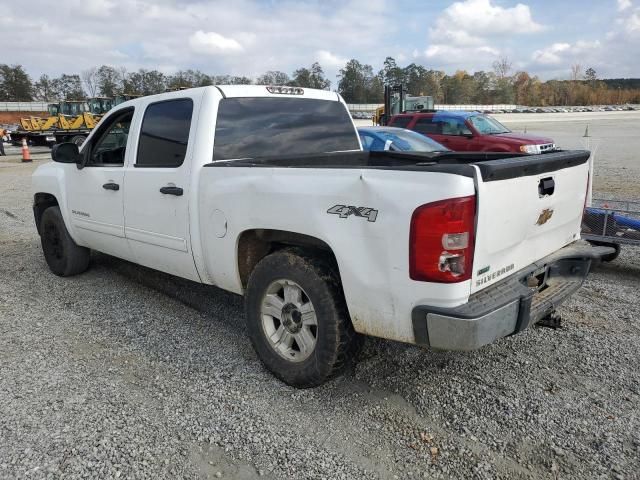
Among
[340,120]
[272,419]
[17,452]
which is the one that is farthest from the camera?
[340,120]

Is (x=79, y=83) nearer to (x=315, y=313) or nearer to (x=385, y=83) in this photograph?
(x=385, y=83)

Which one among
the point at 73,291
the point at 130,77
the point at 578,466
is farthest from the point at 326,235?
the point at 130,77

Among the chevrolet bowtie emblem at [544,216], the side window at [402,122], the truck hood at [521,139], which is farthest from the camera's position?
the side window at [402,122]

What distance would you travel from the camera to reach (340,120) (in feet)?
15.5

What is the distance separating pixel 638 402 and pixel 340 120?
3.17 meters

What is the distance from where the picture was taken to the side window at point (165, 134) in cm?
386

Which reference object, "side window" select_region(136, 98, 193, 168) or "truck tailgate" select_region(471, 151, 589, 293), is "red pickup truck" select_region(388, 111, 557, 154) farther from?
"side window" select_region(136, 98, 193, 168)

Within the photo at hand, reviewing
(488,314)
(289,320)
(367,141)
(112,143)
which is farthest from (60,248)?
(367,141)

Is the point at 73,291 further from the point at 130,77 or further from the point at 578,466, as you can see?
the point at 130,77

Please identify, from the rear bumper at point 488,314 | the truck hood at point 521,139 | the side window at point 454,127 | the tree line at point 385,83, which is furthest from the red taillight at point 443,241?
the tree line at point 385,83

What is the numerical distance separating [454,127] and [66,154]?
10583mm

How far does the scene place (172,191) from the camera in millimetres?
3793

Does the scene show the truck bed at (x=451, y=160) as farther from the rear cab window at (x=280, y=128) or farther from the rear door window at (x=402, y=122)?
the rear door window at (x=402, y=122)

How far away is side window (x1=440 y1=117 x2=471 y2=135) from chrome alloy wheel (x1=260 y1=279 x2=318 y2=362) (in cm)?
1108
